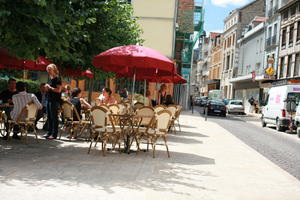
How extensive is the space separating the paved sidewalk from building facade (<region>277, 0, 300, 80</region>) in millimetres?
29756

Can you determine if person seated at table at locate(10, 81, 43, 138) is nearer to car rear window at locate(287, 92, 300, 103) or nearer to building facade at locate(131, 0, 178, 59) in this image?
car rear window at locate(287, 92, 300, 103)

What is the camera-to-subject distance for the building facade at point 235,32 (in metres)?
58.7

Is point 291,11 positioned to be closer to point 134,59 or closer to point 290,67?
point 290,67

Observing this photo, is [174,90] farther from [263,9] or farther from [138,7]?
[263,9]

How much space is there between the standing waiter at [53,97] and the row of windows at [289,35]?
103 feet

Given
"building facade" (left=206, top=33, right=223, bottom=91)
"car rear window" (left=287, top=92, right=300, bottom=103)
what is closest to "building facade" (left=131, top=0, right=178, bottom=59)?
"car rear window" (left=287, top=92, right=300, bottom=103)

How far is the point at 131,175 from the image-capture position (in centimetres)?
618

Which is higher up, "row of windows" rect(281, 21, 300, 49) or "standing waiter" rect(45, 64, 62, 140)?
"row of windows" rect(281, 21, 300, 49)

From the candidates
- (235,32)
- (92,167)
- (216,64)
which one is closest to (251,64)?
(235,32)

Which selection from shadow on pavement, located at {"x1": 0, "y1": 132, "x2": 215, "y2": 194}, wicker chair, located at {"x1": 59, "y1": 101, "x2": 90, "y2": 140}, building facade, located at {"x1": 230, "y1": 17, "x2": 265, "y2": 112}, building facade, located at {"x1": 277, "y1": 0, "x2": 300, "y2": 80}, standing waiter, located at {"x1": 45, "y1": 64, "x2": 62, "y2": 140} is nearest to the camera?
shadow on pavement, located at {"x1": 0, "y1": 132, "x2": 215, "y2": 194}

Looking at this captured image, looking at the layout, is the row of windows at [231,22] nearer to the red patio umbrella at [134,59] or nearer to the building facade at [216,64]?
the building facade at [216,64]

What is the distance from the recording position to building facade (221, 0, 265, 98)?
193ft

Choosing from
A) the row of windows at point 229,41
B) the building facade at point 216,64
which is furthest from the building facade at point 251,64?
the building facade at point 216,64

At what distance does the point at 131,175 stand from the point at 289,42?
35.7m
